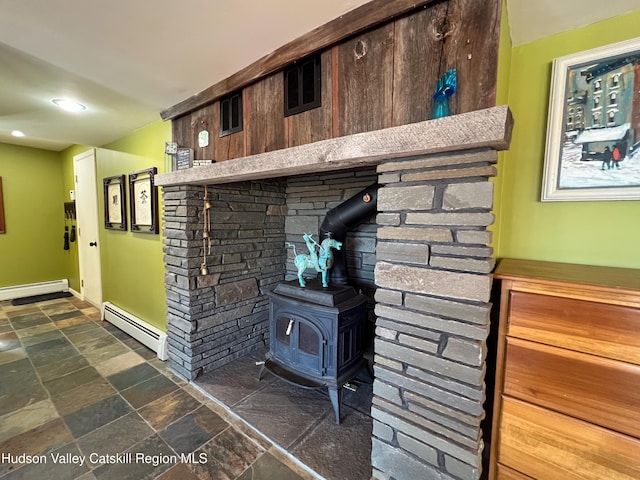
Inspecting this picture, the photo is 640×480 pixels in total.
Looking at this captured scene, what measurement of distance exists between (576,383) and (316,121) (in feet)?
4.81

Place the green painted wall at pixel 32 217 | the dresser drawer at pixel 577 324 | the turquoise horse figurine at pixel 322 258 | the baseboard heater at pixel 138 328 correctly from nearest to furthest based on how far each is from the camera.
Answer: the dresser drawer at pixel 577 324, the turquoise horse figurine at pixel 322 258, the baseboard heater at pixel 138 328, the green painted wall at pixel 32 217

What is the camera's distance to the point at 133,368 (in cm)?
239

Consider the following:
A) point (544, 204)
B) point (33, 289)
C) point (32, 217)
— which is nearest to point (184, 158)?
point (544, 204)

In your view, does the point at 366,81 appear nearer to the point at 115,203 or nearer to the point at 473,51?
the point at 473,51

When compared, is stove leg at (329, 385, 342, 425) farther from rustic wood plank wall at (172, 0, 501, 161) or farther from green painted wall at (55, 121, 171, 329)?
green painted wall at (55, 121, 171, 329)

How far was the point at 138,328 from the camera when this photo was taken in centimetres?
285

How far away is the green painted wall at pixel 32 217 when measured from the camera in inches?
156

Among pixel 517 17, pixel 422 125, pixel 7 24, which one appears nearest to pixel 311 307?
pixel 422 125

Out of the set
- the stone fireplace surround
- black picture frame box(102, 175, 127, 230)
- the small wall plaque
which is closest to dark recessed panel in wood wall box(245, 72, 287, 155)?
the stone fireplace surround

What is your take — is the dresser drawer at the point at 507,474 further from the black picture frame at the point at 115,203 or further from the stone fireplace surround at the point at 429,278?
the black picture frame at the point at 115,203

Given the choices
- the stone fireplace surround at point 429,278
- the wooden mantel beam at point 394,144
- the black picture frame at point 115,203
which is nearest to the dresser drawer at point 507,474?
the stone fireplace surround at point 429,278

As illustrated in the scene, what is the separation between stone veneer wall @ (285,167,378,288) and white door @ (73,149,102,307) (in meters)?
2.69

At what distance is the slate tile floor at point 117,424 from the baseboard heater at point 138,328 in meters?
0.10

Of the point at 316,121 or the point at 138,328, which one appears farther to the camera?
the point at 138,328
